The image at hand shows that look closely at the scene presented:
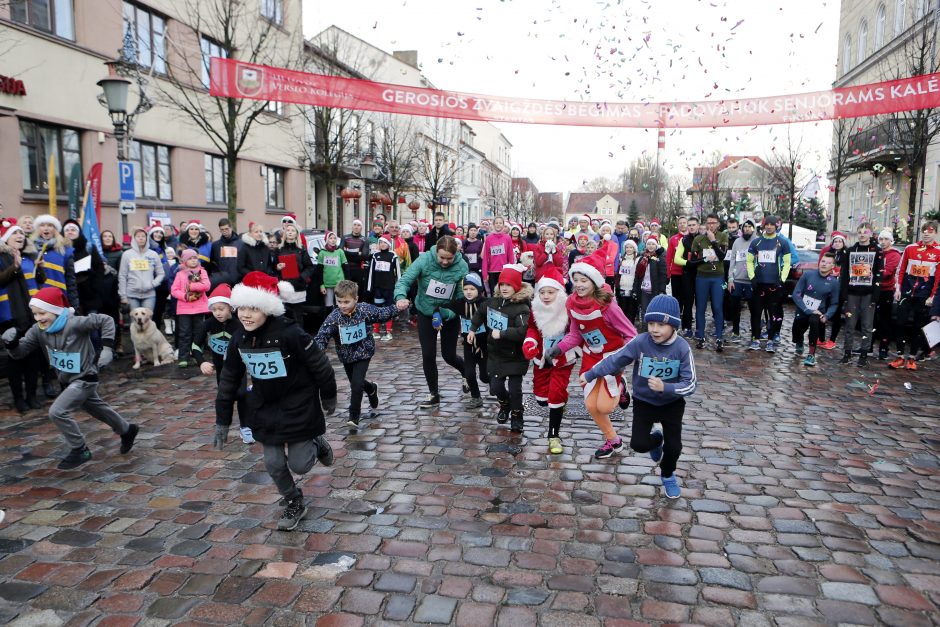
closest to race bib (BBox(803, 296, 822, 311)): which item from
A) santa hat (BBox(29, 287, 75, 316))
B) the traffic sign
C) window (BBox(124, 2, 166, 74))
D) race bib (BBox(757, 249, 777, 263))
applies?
race bib (BBox(757, 249, 777, 263))

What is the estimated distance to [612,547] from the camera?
13.5 ft

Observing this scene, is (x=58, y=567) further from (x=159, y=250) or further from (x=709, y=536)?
(x=159, y=250)

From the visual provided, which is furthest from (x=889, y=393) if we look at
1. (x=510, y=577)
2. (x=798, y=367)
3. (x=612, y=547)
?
(x=510, y=577)

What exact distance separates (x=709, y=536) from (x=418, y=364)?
20.6 ft

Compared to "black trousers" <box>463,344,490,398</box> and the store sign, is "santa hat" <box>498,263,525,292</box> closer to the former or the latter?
"black trousers" <box>463,344,490,398</box>

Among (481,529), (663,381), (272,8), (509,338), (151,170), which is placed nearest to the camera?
(481,529)

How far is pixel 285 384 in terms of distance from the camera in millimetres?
4543

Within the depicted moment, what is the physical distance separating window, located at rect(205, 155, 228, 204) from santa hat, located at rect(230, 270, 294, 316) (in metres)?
21.0

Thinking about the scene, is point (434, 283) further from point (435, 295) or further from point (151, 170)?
point (151, 170)

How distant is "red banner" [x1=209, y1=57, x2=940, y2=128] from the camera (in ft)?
34.9

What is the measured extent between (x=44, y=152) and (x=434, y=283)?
47.7 feet

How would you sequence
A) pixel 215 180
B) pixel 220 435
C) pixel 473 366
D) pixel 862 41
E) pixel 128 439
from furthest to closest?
pixel 862 41 → pixel 215 180 → pixel 473 366 → pixel 128 439 → pixel 220 435

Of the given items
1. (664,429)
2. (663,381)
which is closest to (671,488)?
(664,429)

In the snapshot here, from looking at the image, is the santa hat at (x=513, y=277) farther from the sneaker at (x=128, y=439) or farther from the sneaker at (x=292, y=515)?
the sneaker at (x=128, y=439)
